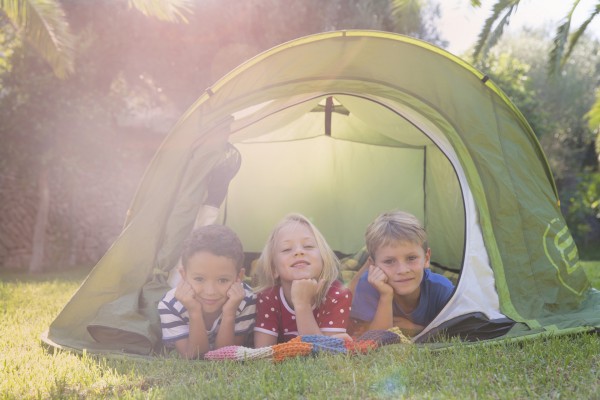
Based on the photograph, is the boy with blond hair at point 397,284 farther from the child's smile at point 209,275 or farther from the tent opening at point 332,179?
the tent opening at point 332,179

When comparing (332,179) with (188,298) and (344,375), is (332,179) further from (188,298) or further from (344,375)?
(344,375)

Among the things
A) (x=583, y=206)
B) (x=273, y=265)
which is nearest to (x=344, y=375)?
(x=273, y=265)

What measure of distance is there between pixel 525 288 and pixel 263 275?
4.42 feet

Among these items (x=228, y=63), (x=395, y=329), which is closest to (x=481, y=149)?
(x=395, y=329)

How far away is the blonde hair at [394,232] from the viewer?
3096 millimetres

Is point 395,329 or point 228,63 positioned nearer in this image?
point 395,329

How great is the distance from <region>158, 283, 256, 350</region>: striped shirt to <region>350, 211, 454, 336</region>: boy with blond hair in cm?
57

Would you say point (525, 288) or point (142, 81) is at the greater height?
point (142, 81)

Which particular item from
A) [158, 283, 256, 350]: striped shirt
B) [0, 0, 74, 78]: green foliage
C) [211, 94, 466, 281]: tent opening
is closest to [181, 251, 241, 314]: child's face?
[158, 283, 256, 350]: striped shirt

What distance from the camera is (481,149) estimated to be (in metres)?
3.34

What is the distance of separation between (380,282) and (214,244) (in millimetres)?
814

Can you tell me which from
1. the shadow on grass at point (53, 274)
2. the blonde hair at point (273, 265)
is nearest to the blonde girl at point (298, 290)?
the blonde hair at point (273, 265)

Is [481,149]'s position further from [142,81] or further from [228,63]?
[142,81]

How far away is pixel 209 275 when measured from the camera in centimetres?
283
